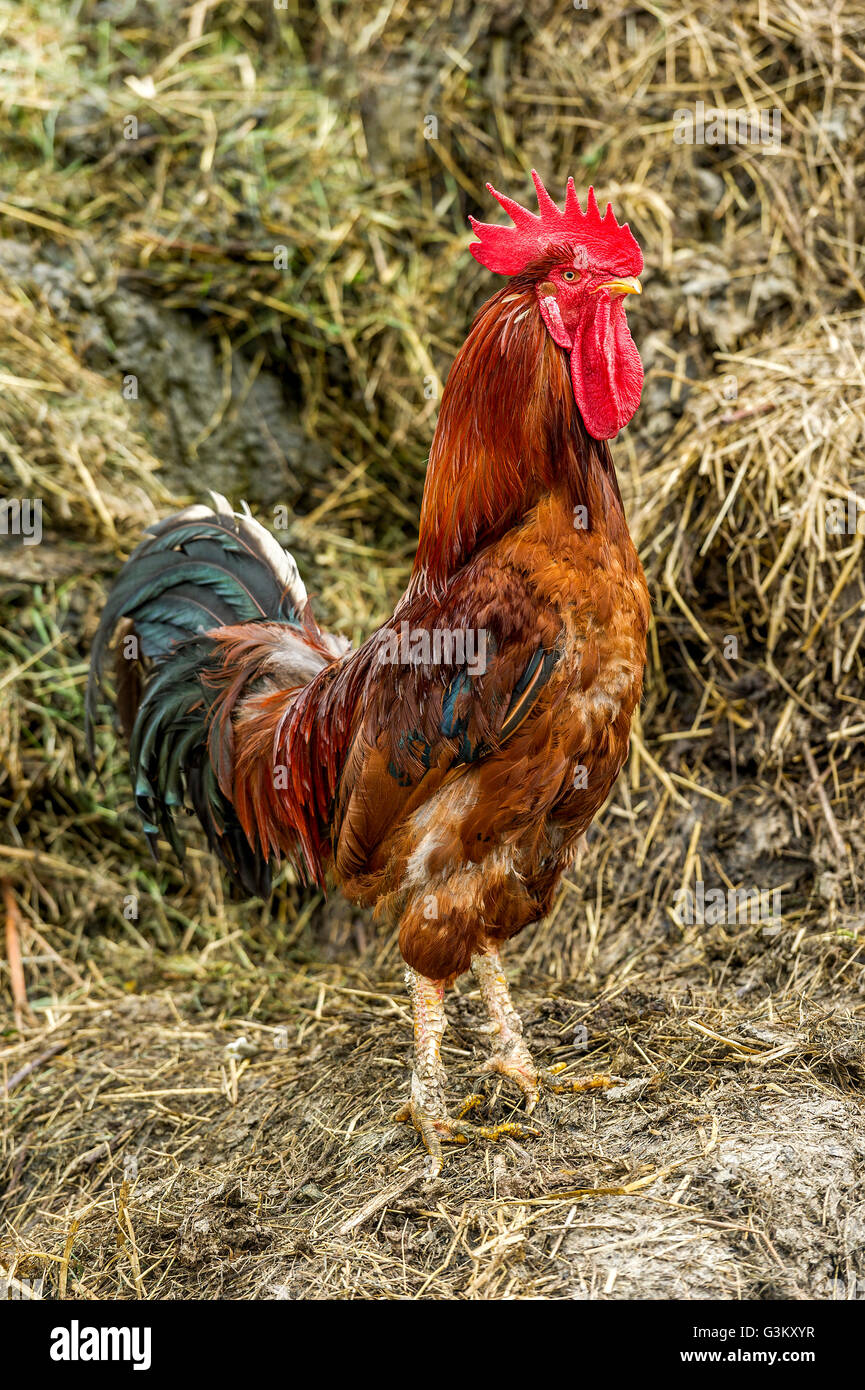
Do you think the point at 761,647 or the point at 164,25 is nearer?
the point at 761,647

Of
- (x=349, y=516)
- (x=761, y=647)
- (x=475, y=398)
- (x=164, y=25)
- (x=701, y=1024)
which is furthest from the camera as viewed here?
(x=164, y=25)

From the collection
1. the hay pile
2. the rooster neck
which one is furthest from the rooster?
the hay pile

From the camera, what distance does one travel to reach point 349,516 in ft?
17.3

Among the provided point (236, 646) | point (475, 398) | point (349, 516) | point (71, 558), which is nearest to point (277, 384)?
point (349, 516)

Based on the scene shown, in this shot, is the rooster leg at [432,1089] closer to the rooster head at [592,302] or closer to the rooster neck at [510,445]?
the rooster neck at [510,445]

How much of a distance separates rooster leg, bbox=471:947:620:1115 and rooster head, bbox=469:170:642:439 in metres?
1.62

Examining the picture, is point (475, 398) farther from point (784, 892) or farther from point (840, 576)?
point (784, 892)

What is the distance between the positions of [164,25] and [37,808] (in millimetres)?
4300

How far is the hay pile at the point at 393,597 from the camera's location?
2912 mm

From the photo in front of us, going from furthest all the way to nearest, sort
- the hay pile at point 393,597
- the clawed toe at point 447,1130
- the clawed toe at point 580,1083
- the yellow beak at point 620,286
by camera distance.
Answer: the clawed toe at point 580,1083 < the clawed toe at point 447,1130 < the hay pile at point 393,597 < the yellow beak at point 620,286

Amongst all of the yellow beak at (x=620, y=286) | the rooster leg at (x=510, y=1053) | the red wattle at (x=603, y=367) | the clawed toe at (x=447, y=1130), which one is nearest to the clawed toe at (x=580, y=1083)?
the rooster leg at (x=510, y=1053)

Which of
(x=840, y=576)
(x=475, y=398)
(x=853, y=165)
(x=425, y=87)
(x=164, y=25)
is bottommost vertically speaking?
(x=840, y=576)

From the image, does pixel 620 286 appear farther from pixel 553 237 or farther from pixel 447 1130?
pixel 447 1130

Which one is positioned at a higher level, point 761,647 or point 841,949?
point 761,647
